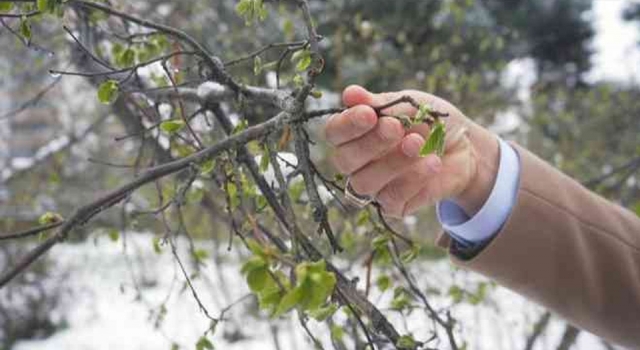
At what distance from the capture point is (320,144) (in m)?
3.08

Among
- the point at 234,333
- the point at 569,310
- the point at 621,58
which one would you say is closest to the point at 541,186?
the point at 569,310

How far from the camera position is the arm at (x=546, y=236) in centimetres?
105

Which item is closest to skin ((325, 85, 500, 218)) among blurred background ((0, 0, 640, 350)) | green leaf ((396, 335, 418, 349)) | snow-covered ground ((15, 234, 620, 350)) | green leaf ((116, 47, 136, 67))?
green leaf ((396, 335, 418, 349))

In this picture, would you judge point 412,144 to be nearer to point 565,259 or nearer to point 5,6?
point 565,259

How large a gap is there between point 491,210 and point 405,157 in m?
0.30

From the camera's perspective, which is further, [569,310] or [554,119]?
[554,119]

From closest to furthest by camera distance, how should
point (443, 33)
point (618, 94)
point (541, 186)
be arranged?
point (541, 186)
point (618, 94)
point (443, 33)

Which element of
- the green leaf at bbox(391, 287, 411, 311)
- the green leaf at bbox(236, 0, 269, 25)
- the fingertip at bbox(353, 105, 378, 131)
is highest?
the green leaf at bbox(236, 0, 269, 25)

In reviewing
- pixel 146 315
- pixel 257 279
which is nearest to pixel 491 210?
pixel 257 279

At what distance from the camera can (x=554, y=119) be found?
4926 mm

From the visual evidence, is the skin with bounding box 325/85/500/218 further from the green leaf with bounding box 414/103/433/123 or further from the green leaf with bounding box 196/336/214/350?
the green leaf with bounding box 196/336/214/350

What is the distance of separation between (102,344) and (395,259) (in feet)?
16.9

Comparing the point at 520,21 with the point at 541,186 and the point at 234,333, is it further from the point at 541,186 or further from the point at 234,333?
the point at 541,186

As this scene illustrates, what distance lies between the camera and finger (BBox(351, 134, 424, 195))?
89cm
